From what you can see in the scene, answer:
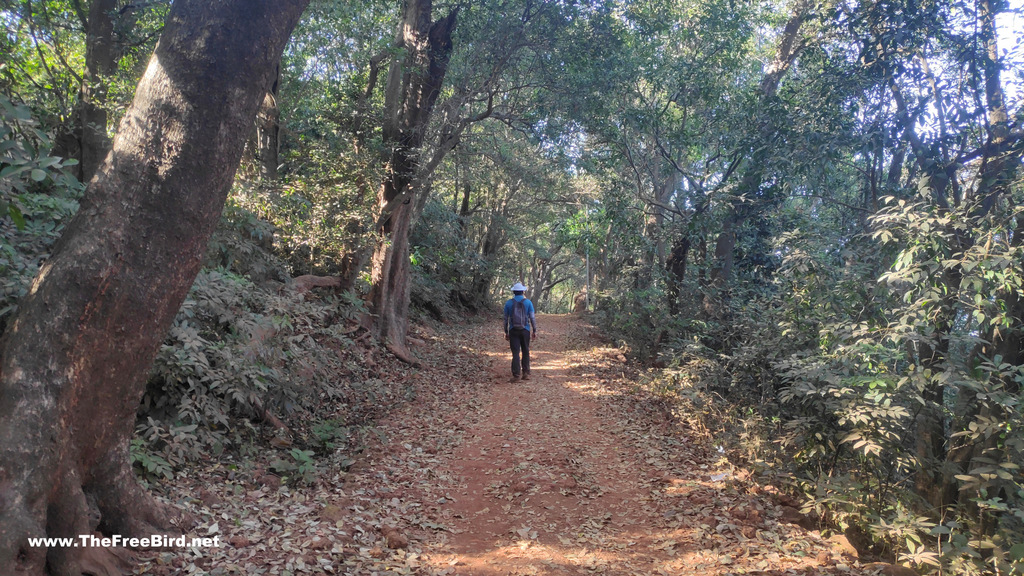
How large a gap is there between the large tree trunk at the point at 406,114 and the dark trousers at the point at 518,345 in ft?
7.87

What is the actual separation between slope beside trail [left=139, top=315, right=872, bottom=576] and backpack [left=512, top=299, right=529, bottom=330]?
259 centimetres

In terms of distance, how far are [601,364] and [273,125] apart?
9403mm

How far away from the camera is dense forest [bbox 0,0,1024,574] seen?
3266 millimetres

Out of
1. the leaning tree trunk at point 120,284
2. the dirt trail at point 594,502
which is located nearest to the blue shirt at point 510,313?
the dirt trail at point 594,502

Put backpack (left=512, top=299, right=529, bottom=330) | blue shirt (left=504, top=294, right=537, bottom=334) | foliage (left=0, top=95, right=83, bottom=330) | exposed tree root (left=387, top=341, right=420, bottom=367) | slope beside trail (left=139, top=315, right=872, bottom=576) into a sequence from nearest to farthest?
foliage (left=0, top=95, right=83, bottom=330) → slope beside trail (left=139, top=315, right=872, bottom=576) → backpack (left=512, top=299, right=529, bottom=330) → blue shirt (left=504, top=294, right=537, bottom=334) → exposed tree root (left=387, top=341, right=420, bottom=367)

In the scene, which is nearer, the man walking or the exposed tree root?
the man walking

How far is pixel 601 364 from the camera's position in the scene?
1423 cm

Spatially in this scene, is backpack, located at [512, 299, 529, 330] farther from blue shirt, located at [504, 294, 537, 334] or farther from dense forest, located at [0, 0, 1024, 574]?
dense forest, located at [0, 0, 1024, 574]

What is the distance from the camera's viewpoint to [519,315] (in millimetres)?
11492

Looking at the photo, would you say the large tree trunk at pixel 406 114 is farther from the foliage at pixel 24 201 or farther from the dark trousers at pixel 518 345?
the foliage at pixel 24 201

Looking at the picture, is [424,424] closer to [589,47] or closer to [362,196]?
[362,196]

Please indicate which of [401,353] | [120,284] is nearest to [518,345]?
[401,353]

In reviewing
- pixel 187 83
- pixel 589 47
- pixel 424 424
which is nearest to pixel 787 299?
pixel 424 424

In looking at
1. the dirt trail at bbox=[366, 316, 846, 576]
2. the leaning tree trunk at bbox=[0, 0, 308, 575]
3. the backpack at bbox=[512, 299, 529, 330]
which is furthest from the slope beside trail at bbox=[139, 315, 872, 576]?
the backpack at bbox=[512, 299, 529, 330]
